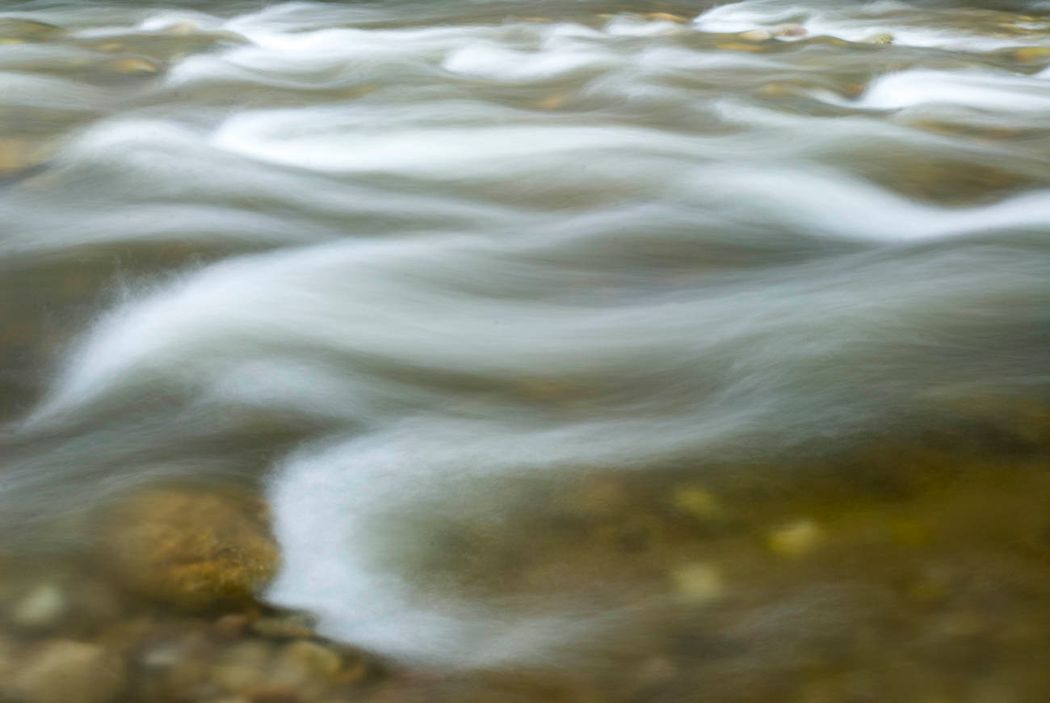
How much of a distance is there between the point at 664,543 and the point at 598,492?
18 centimetres

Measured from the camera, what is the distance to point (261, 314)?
9.94 feet

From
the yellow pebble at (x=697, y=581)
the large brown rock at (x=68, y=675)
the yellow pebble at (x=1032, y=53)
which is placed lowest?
the yellow pebble at (x=697, y=581)

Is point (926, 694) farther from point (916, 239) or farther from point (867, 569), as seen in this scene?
point (916, 239)

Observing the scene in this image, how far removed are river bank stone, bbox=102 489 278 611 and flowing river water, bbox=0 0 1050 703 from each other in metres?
0.05

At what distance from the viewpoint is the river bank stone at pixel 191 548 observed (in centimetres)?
186

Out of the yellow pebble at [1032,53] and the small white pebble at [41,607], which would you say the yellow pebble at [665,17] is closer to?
the yellow pebble at [1032,53]

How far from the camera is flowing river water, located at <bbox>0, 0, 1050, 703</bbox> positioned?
1737 mm

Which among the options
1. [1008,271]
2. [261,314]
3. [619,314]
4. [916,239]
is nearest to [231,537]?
[261,314]

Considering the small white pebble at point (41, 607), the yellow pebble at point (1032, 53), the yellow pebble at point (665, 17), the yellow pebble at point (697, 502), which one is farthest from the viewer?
the yellow pebble at point (665, 17)

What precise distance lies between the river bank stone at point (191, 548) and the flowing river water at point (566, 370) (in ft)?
0.15

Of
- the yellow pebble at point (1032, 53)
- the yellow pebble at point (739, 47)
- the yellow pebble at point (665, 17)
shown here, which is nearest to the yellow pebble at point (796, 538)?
the yellow pebble at point (739, 47)

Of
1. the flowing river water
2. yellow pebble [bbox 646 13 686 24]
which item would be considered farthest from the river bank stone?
yellow pebble [bbox 646 13 686 24]

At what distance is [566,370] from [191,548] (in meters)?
1.07

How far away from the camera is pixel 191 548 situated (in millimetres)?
1923
